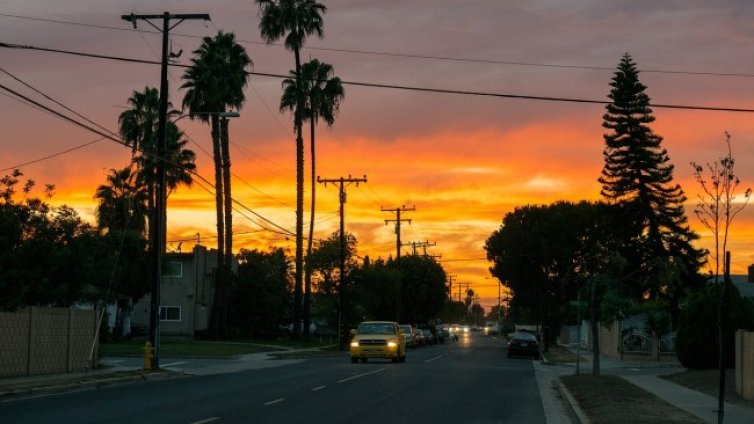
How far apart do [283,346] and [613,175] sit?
23.4 meters

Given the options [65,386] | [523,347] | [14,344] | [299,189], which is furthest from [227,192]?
[65,386]

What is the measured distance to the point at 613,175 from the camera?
211 feet

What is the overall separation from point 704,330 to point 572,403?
13010mm

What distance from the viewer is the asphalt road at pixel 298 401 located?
18219 millimetres

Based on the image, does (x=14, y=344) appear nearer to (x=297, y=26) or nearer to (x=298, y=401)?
(x=298, y=401)

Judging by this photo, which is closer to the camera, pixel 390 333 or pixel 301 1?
pixel 390 333

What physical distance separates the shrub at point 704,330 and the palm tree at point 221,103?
31.5 m

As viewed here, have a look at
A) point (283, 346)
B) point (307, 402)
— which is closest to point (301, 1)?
point (283, 346)

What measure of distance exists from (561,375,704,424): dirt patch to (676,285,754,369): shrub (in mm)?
5037

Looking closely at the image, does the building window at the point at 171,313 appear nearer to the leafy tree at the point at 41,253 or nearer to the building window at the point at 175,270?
the building window at the point at 175,270

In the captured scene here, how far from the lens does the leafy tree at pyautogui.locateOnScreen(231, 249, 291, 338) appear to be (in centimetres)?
7700

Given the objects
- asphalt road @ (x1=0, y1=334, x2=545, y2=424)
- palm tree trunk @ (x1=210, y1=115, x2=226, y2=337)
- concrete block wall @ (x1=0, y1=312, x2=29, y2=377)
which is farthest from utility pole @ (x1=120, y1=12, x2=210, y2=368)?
palm tree trunk @ (x1=210, y1=115, x2=226, y2=337)

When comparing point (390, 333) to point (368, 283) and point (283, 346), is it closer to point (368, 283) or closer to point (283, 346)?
point (283, 346)

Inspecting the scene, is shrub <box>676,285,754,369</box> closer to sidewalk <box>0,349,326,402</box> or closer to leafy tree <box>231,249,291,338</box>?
sidewalk <box>0,349,326,402</box>
